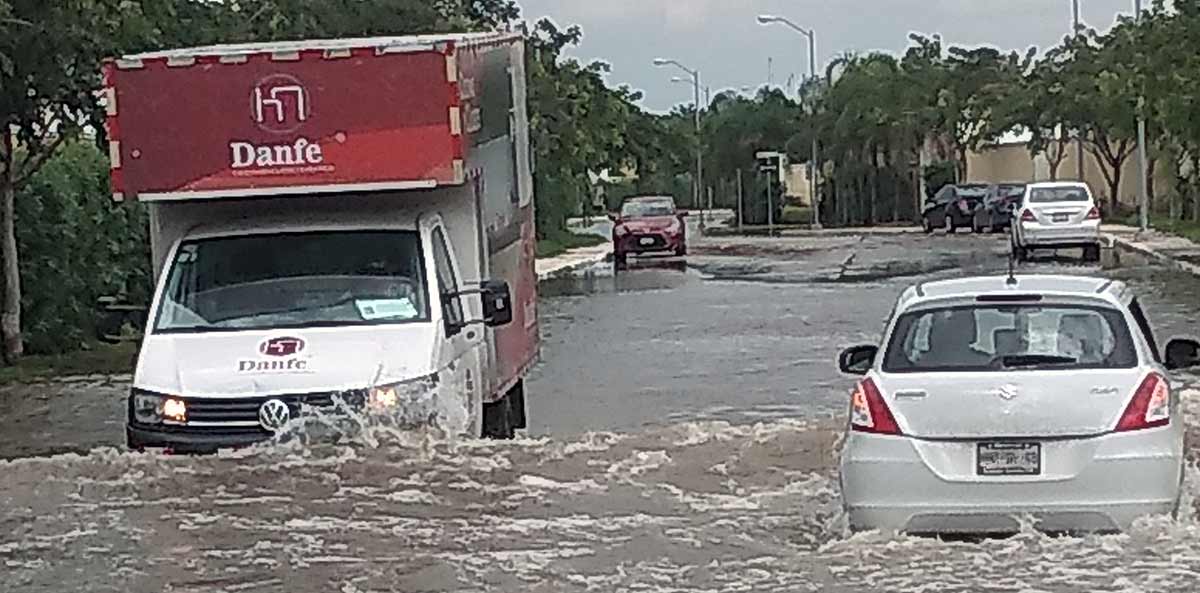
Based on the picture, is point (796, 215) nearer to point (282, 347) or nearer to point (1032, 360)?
point (282, 347)

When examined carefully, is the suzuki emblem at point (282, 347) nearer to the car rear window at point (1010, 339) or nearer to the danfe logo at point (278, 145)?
the danfe logo at point (278, 145)

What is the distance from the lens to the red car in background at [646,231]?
167ft

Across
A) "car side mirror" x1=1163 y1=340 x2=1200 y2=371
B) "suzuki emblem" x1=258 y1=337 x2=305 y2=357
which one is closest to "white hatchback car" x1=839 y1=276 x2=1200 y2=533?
"car side mirror" x1=1163 y1=340 x2=1200 y2=371

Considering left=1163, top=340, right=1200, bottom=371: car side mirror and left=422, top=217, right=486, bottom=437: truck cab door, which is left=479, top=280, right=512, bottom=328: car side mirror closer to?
left=422, top=217, right=486, bottom=437: truck cab door

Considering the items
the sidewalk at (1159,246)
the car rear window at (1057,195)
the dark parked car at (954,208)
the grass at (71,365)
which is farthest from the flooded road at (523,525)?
the dark parked car at (954,208)

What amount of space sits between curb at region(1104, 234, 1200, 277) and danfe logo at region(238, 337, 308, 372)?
85.7 ft

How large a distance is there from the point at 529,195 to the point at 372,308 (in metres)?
4.90

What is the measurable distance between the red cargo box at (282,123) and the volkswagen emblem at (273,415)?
158 cm

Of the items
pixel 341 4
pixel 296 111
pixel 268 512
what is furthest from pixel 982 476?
pixel 341 4

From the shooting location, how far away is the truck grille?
489 inches

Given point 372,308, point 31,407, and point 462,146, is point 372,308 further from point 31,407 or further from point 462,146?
Answer: point 31,407

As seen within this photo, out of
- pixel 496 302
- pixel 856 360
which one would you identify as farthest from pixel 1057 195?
pixel 856 360

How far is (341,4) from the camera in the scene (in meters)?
39.2

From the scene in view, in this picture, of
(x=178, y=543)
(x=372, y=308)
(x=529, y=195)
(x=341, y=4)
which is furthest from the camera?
(x=341, y=4)
